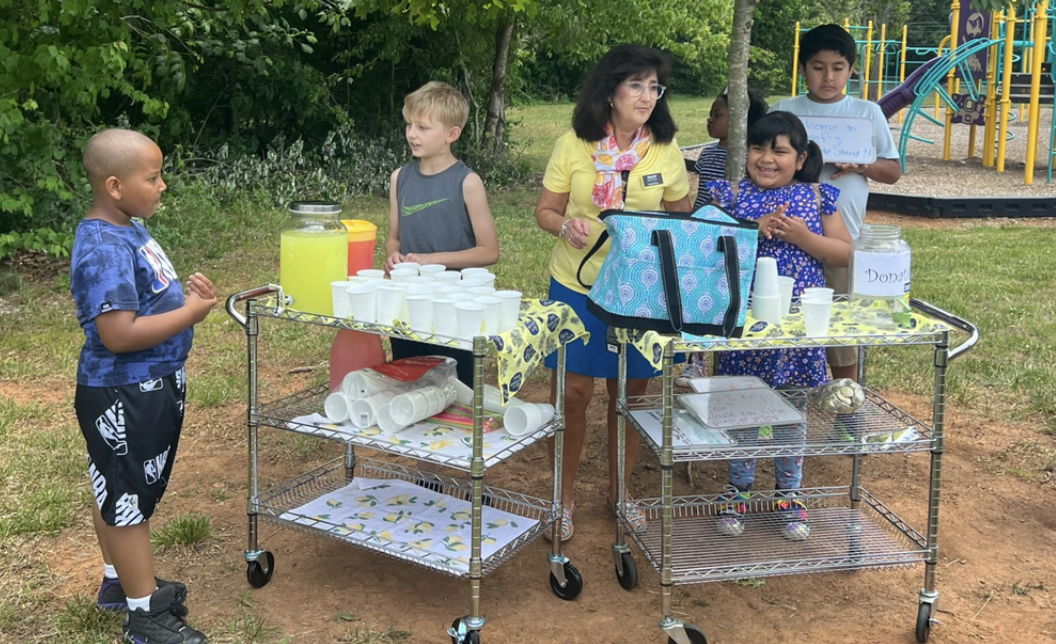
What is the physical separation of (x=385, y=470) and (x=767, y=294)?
1.81 metres

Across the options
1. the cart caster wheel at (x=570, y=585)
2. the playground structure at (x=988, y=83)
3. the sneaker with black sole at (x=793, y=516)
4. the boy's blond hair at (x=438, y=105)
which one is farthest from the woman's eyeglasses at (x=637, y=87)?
the playground structure at (x=988, y=83)

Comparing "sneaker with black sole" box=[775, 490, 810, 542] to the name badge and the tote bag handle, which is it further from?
the name badge

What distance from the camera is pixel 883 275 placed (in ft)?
10.8

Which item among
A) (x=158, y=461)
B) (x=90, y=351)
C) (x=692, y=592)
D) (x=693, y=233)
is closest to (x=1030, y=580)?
(x=692, y=592)

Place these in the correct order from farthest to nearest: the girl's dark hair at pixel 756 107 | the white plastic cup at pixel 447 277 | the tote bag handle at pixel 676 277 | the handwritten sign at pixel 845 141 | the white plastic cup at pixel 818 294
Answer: the girl's dark hair at pixel 756 107 → the handwritten sign at pixel 845 141 → the white plastic cup at pixel 447 277 → the white plastic cup at pixel 818 294 → the tote bag handle at pixel 676 277

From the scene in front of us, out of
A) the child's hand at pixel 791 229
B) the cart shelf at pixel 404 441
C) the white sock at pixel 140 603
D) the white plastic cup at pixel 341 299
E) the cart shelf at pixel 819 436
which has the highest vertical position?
the child's hand at pixel 791 229

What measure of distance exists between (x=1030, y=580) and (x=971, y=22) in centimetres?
1512

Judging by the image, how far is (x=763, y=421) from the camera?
136 inches

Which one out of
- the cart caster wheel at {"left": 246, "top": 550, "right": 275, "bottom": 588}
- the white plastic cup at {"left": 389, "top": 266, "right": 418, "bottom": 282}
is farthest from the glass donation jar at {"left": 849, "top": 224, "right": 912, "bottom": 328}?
the cart caster wheel at {"left": 246, "top": 550, "right": 275, "bottom": 588}

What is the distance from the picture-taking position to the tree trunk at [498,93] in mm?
13016

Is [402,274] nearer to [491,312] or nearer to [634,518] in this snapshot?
[491,312]

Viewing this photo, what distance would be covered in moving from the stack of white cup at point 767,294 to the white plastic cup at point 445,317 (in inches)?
38.0

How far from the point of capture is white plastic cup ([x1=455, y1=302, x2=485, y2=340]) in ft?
10.2

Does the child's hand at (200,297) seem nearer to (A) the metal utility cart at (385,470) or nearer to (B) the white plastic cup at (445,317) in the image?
(A) the metal utility cart at (385,470)
